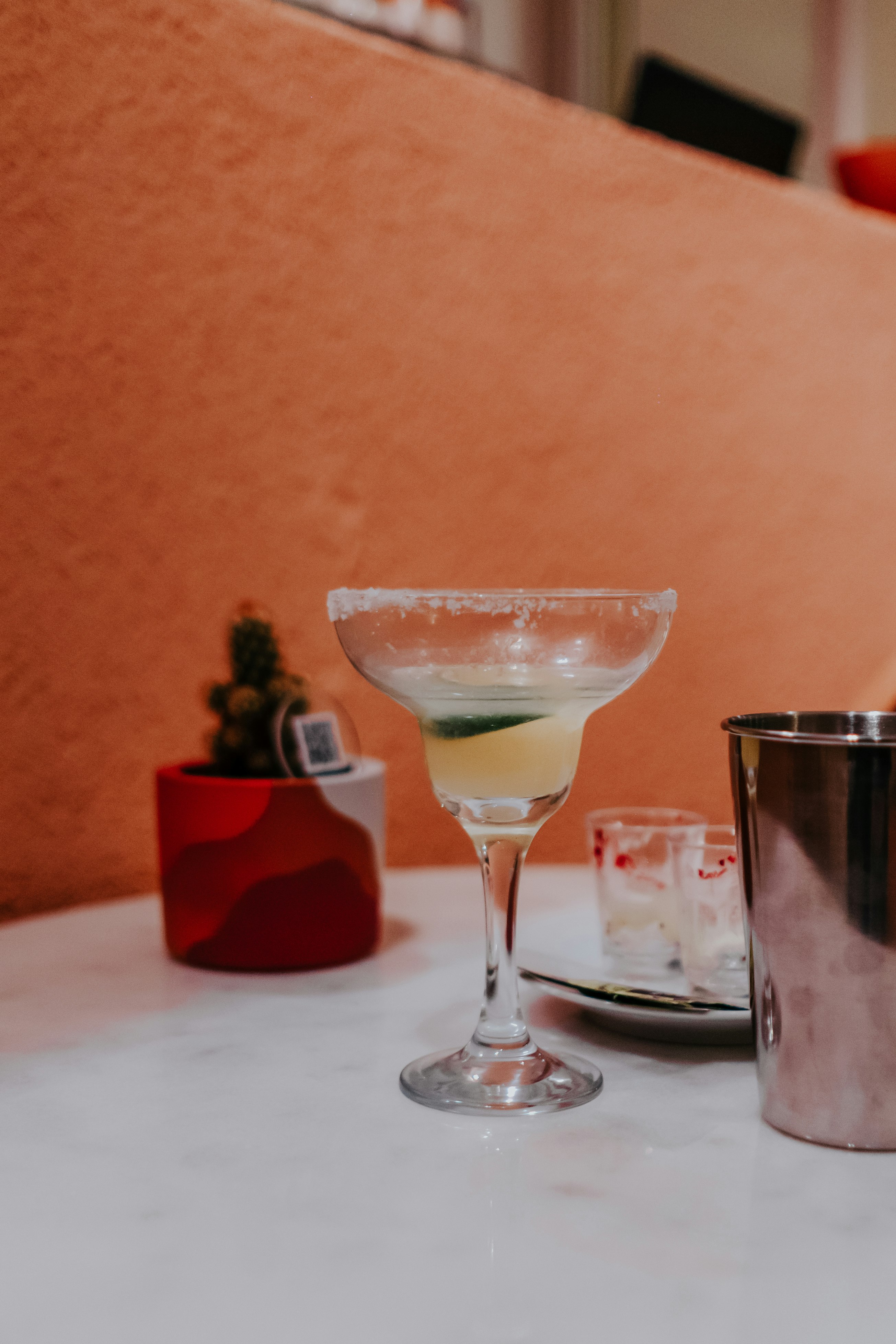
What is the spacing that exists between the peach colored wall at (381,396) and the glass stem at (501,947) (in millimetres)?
560

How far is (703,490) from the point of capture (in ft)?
5.06


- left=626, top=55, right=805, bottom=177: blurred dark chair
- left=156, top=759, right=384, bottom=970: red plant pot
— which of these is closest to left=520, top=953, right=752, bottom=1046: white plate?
left=156, top=759, right=384, bottom=970: red plant pot

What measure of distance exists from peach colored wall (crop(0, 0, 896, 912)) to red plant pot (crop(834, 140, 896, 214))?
0.29 feet

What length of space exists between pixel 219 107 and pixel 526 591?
793mm

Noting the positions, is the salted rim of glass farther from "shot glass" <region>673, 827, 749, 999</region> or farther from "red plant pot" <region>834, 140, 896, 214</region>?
"red plant pot" <region>834, 140, 896, 214</region>

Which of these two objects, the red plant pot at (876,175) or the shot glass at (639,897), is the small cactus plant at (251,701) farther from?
the red plant pot at (876,175)

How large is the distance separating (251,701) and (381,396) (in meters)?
0.52

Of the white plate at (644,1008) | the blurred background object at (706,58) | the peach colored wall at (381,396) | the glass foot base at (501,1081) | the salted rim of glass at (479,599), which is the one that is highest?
the blurred background object at (706,58)

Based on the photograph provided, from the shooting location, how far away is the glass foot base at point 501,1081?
→ 557 millimetres

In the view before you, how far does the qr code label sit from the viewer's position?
0.85 meters

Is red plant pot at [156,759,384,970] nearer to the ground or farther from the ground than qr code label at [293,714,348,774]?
nearer to the ground

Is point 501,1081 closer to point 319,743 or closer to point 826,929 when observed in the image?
point 826,929

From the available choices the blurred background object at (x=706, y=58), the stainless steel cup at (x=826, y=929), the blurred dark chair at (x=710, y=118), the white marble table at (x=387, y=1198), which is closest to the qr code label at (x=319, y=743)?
the white marble table at (x=387, y=1198)

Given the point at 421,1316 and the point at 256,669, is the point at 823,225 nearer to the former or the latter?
the point at 256,669
